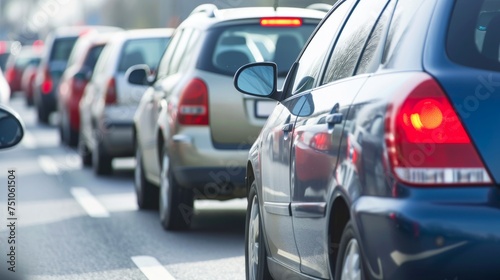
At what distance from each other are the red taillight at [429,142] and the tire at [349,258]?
390 mm

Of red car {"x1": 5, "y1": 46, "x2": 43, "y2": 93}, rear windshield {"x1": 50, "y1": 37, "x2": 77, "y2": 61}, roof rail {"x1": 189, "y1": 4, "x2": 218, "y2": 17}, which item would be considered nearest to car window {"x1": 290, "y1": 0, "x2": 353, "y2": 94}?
roof rail {"x1": 189, "y1": 4, "x2": 218, "y2": 17}

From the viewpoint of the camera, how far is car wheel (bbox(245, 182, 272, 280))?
725cm

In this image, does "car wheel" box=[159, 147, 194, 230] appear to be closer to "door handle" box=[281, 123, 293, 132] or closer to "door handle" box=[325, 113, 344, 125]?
"door handle" box=[281, 123, 293, 132]

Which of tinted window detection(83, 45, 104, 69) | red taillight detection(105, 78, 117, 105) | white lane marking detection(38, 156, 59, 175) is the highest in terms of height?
red taillight detection(105, 78, 117, 105)

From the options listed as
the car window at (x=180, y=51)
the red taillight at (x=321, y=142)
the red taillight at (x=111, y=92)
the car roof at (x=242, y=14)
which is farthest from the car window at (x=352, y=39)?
the red taillight at (x=111, y=92)

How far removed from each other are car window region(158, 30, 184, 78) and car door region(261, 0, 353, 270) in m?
5.56

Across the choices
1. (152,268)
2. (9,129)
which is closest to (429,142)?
(9,129)

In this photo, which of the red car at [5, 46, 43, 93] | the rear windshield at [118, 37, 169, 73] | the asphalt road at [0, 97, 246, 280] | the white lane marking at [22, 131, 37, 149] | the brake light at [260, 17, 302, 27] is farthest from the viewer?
the red car at [5, 46, 43, 93]

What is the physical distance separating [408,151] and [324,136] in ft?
3.09

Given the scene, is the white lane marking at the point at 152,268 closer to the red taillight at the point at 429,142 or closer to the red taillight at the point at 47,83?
the red taillight at the point at 429,142

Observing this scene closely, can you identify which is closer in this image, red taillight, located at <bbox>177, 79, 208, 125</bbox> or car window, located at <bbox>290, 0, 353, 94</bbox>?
car window, located at <bbox>290, 0, 353, 94</bbox>

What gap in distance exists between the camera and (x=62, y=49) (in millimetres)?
30219

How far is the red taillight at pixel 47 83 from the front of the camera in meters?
30.8

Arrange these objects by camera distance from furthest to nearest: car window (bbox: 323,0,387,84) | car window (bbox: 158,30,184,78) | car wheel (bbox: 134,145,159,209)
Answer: car wheel (bbox: 134,145,159,209) → car window (bbox: 158,30,184,78) → car window (bbox: 323,0,387,84)
